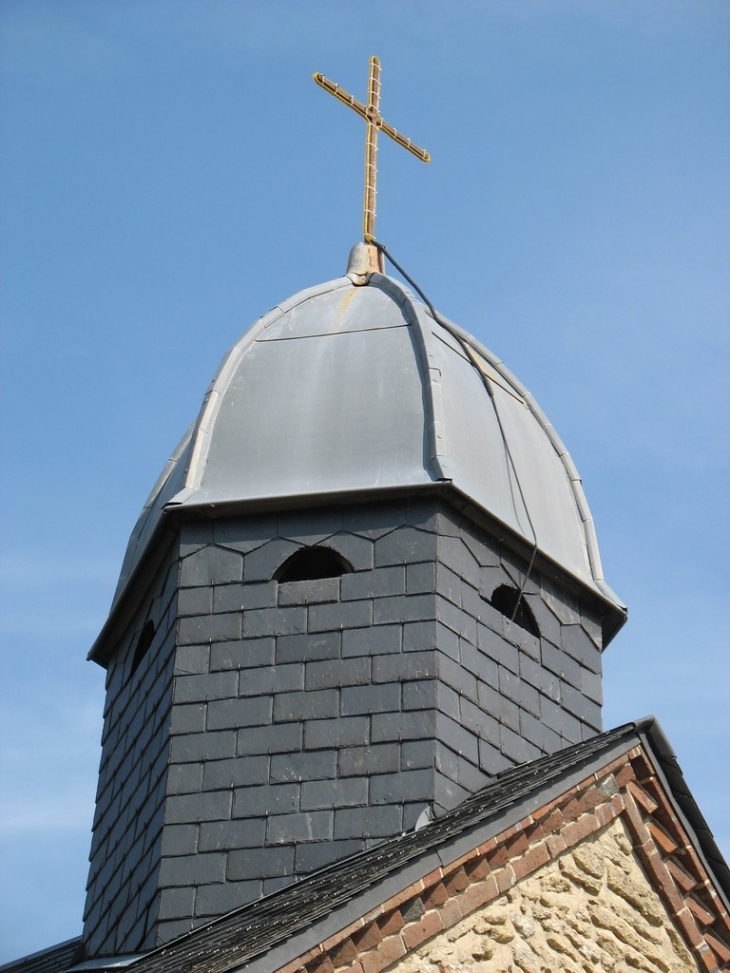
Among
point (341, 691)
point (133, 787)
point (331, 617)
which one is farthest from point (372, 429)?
point (133, 787)

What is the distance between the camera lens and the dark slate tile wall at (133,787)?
13.3 m

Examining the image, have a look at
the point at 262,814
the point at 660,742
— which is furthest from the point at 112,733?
the point at 660,742

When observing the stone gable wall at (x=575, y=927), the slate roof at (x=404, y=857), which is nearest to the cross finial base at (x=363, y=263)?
the slate roof at (x=404, y=857)

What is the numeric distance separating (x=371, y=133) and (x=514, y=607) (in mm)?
4873

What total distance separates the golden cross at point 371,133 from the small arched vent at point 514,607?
3601 mm

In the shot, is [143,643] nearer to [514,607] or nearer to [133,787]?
[133,787]

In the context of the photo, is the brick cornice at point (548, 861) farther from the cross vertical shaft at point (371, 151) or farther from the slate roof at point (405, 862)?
the cross vertical shaft at point (371, 151)

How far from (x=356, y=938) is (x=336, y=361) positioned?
19.1 ft

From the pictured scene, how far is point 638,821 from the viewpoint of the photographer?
11.5 m

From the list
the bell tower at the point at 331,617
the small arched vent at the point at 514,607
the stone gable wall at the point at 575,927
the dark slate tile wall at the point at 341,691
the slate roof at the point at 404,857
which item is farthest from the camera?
the small arched vent at the point at 514,607

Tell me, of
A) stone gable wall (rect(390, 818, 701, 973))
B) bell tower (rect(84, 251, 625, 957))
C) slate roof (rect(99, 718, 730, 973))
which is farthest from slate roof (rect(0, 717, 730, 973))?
bell tower (rect(84, 251, 625, 957))

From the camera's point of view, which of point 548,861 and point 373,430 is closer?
point 548,861

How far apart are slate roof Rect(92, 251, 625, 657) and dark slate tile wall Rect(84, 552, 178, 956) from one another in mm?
632

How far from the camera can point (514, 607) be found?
14344 mm
